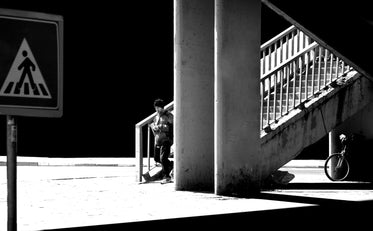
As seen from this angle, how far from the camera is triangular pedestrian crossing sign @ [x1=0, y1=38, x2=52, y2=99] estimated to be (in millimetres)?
4578

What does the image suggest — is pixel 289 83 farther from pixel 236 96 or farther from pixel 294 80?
pixel 236 96

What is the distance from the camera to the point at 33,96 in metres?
4.63

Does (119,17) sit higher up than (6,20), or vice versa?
(119,17)

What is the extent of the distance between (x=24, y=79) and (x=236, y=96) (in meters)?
7.66

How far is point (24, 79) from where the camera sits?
182 inches

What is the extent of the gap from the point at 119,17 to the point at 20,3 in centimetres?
400

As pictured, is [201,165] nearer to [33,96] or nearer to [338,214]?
[338,214]

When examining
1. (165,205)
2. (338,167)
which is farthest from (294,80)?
(165,205)

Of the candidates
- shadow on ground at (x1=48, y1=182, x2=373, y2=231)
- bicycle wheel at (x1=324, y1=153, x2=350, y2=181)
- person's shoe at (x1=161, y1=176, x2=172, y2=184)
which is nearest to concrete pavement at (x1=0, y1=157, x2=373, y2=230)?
shadow on ground at (x1=48, y1=182, x2=373, y2=231)

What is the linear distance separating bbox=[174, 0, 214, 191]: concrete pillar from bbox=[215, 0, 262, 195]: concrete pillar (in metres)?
1.17

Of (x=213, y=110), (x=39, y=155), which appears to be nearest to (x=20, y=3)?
(x=39, y=155)

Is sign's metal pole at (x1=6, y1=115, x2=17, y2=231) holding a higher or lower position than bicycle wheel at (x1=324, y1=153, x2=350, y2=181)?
higher

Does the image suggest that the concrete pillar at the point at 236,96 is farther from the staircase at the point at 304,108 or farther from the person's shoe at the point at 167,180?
the person's shoe at the point at 167,180

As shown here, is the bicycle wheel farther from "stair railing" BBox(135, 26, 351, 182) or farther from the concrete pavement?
"stair railing" BBox(135, 26, 351, 182)
